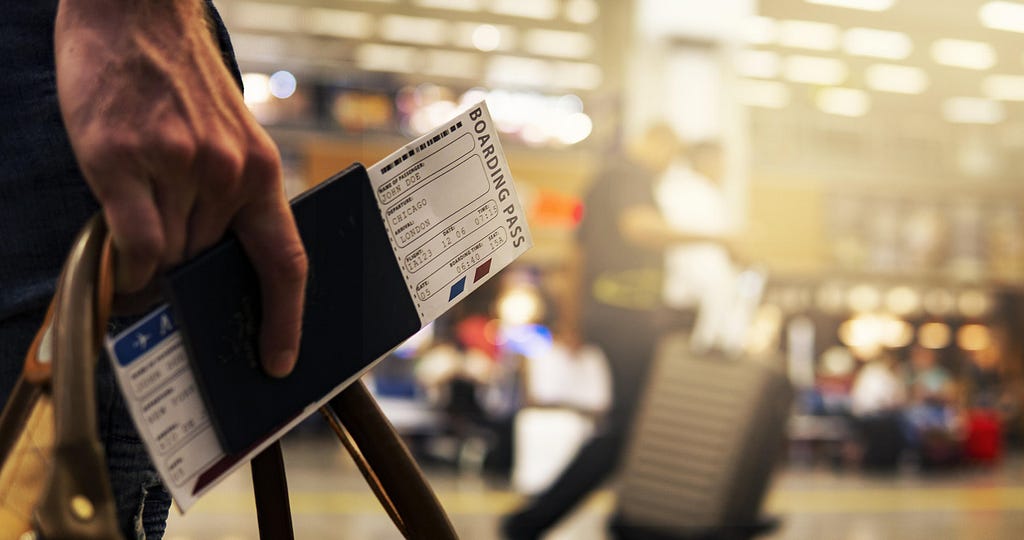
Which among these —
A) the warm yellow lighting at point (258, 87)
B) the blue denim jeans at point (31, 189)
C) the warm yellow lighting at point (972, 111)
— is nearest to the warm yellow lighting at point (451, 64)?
the warm yellow lighting at point (258, 87)

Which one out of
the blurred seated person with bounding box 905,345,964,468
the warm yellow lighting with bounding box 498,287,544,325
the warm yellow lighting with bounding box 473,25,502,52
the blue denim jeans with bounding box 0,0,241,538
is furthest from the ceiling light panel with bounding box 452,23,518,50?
the blue denim jeans with bounding box 0,0,241,538

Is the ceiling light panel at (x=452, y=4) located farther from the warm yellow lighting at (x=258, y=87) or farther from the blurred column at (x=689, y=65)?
the blurred column at (x=689, y=65)

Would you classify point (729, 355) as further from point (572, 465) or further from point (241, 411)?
point (241, 411)

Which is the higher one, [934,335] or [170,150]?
[170,150]

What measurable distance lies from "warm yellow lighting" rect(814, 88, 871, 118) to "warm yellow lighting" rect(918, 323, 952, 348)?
4112 millimetres

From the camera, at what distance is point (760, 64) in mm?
13414

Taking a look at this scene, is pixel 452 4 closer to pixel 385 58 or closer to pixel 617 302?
pixel 385 58

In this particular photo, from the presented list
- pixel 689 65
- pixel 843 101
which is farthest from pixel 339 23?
pixel 843 101

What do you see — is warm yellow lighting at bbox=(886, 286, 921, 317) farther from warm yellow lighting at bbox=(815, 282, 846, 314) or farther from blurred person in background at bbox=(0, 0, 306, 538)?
blurred person in background at bbox=(0, 0, 306, 538)

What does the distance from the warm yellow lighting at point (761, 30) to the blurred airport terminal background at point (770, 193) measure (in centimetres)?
7

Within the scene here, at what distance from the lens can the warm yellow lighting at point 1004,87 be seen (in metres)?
13.8

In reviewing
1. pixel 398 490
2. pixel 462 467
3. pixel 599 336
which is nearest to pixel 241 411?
pixel 398 490

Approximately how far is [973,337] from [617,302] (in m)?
16.1

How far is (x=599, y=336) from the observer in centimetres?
347
